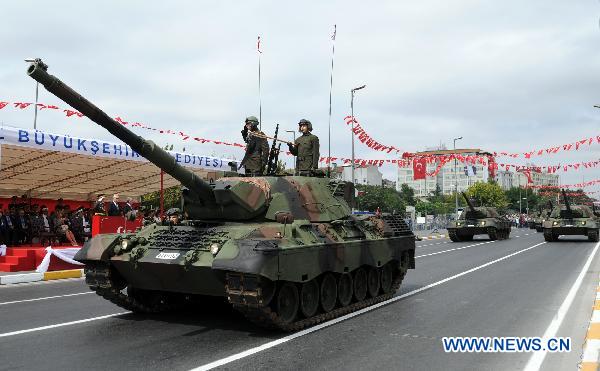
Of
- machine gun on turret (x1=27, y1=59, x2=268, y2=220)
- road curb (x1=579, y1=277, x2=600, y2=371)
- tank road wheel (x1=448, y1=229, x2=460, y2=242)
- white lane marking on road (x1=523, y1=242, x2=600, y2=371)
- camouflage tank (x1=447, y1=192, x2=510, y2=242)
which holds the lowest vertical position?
white lane marking on road (x1=523, y1=242, x2=600, y2=371)

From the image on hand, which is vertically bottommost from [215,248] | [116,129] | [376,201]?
[215,248]

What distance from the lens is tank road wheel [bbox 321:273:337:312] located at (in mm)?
8688

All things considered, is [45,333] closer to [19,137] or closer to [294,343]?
[294,343]

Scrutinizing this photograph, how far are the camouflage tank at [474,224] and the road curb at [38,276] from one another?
770 inches

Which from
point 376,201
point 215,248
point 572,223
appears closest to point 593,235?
point 572,223

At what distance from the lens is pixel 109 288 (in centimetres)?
828

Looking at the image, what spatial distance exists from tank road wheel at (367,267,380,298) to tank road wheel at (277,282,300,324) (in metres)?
2.57

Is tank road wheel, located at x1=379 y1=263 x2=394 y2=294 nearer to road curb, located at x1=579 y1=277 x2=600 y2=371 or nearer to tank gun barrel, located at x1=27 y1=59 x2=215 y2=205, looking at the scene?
road curb, located at x1=579 y1=277 x2=600 y2=371

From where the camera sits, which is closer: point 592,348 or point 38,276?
point 592,348

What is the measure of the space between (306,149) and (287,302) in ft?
11.8

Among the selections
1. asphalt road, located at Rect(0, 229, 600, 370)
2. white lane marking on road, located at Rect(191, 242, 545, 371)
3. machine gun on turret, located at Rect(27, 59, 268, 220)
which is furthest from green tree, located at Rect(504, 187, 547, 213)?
machine gun on turret, located at Rect(27, 59, 268, 220)

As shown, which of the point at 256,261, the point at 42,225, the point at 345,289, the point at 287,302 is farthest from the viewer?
the point at 42,225

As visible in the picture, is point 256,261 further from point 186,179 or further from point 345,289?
point 345,289

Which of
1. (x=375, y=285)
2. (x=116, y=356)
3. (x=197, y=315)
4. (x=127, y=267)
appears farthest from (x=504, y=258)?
(x=116, y=356)
